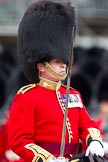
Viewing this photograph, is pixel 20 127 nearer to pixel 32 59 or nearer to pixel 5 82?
pixel 32 59

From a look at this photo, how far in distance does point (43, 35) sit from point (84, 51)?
1312 centimetres

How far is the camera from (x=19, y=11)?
18.8 m

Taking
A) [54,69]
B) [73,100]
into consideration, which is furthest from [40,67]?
[73,100]

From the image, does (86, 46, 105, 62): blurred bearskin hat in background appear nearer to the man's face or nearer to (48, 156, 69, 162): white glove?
the man's face

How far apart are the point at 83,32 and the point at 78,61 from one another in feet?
18.6

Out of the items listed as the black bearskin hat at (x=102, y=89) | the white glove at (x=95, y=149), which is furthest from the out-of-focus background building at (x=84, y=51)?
the white glove at (x=95, y=149)

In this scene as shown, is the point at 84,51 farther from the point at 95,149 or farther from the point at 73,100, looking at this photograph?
the point at 95,149

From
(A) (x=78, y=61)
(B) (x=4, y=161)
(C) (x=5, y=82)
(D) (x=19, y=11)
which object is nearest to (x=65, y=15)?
(B) (x=4, y=161)

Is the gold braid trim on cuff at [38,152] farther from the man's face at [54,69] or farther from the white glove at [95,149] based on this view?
the man's face at [54,69]

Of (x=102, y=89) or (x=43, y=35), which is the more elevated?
(x=43, y=35)

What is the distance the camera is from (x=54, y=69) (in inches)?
172

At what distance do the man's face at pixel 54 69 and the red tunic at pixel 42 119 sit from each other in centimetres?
7

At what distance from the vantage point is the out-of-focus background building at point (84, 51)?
35.4ft

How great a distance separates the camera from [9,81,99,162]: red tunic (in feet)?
13.8
